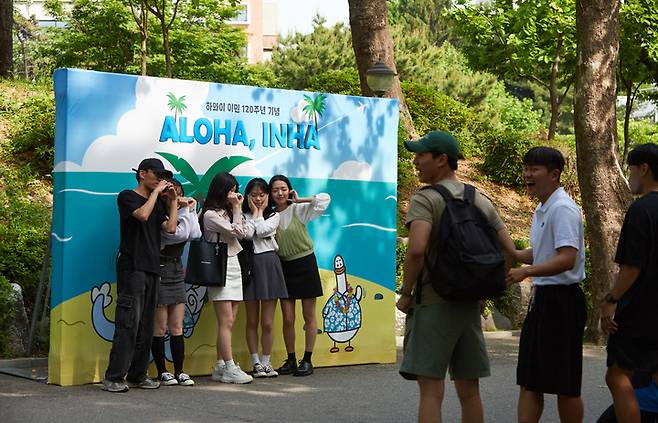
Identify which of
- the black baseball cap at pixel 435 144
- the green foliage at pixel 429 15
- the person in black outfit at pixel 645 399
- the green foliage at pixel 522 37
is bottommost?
the person in black outfit at pixel 645 399

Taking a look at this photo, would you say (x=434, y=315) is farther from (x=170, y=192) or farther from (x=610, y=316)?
(x=170, y=192)

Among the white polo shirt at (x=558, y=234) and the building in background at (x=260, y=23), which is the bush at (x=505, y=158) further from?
the building in background at (x=260, y=23)

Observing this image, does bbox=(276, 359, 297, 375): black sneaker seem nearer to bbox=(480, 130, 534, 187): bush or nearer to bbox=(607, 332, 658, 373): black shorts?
bbox=(607, 332, 658, 373): black shorts

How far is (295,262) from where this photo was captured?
1092cm

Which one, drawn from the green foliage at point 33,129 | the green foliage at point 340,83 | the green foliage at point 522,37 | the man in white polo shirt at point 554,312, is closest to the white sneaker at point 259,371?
the man in white polo shirt at point 554,312

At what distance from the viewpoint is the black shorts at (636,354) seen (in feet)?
21.9

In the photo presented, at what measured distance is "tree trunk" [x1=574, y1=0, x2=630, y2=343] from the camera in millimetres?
13398

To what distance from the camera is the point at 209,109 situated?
35.4 feet

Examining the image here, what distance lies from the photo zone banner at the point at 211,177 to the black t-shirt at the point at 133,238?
440 mm

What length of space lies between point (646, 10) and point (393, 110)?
16.0 meters

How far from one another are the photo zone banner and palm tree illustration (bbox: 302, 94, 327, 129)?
0.01m

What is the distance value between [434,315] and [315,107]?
551 centimetres

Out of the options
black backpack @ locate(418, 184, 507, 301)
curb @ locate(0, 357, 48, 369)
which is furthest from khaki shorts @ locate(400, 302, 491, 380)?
curb @ locate(0, 357, 48, 369)

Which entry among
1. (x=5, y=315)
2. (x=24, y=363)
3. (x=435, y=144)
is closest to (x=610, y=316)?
(x=435, y=144)
